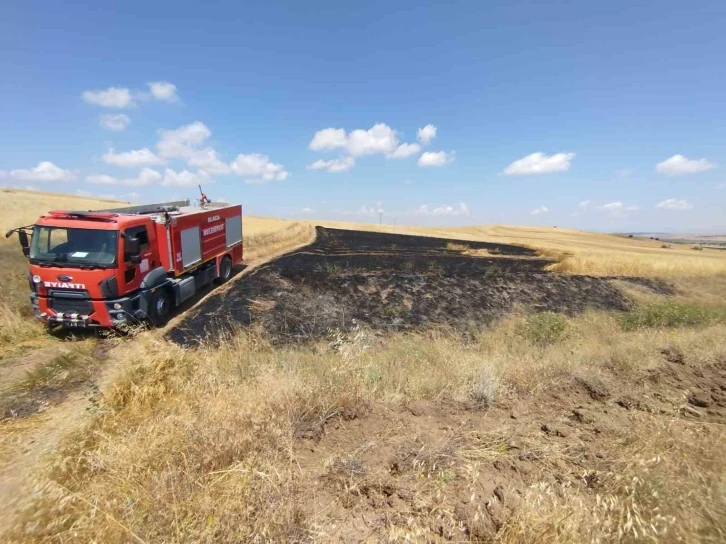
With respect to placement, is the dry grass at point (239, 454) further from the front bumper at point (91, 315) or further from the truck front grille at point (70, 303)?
the truck front grille at point (70, 303)

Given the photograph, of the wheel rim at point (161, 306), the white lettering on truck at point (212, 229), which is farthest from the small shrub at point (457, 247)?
the wheel rim at point (161, 306)

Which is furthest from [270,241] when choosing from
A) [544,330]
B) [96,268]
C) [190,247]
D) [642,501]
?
[642,501]

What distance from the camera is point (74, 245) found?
870cm

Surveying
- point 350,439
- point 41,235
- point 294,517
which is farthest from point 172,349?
point 41,235

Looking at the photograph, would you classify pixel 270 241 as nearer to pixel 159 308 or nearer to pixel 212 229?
pixel 212 229

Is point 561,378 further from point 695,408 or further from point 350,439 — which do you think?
point 350,439

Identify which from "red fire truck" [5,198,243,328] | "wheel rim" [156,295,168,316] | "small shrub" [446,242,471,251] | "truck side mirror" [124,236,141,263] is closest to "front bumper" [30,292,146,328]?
"red fire truck" [5,198,243,328]

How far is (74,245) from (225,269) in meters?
7.46

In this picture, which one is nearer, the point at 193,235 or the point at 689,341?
the point at 689,341

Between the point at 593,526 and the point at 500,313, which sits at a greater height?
the point at 593,526

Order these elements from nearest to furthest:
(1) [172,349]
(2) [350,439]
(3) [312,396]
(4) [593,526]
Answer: (4) [593,526] → (2) [350,439] → (3) [312,396] → (1) [172,349]

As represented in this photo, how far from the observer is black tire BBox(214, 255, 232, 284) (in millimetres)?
15578

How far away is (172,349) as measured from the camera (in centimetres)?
593

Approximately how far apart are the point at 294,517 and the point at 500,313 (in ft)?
44.4
